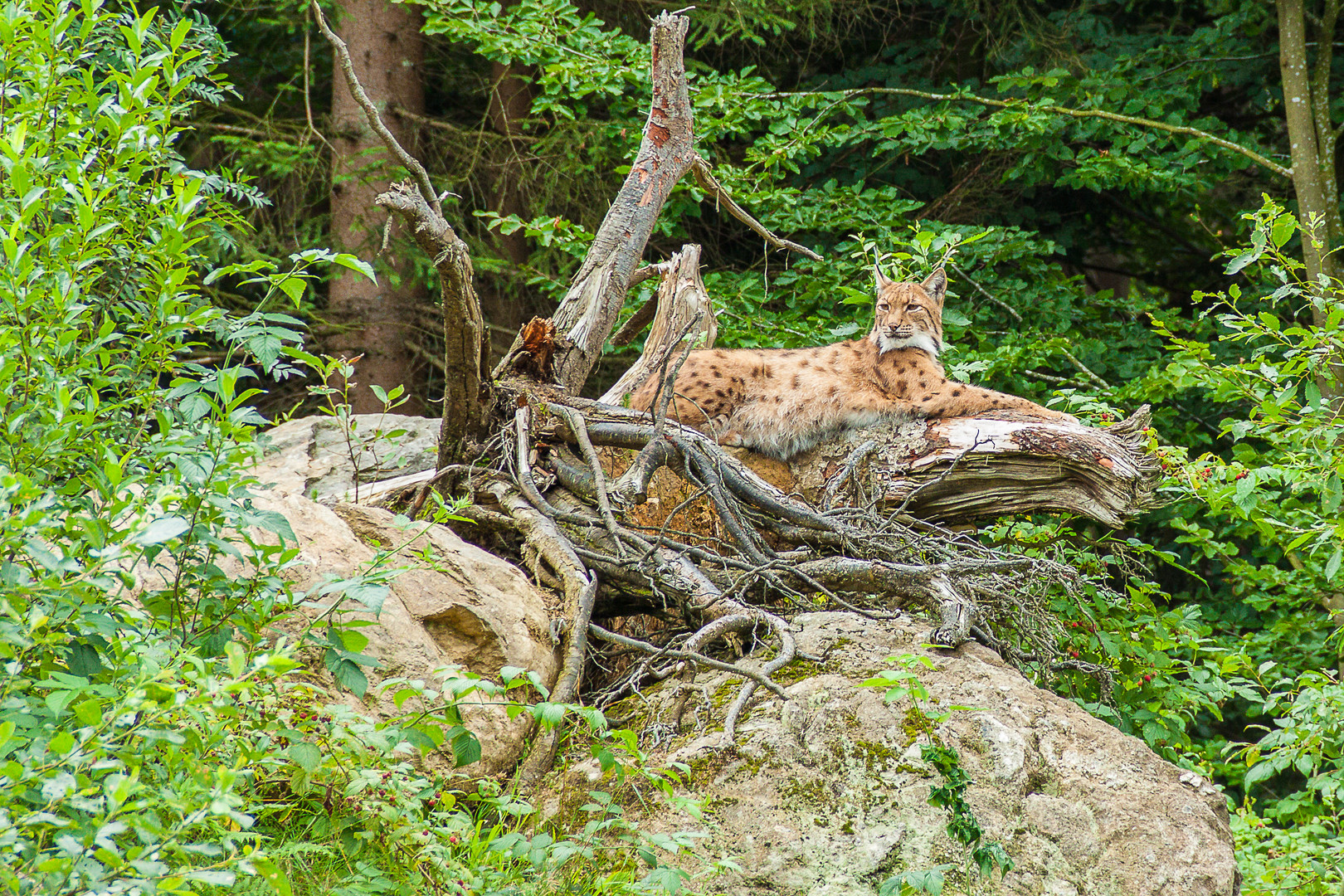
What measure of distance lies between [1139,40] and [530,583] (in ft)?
25.0

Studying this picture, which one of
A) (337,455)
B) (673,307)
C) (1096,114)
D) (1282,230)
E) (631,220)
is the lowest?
(337,455)

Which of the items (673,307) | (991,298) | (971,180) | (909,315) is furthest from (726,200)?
(971,180)

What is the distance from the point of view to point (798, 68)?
998 centimetres

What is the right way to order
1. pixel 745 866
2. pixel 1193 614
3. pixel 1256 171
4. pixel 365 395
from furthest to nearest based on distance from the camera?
pixel 1256 171, pixel 365 395, pixel 1193 614, pixel 745 866

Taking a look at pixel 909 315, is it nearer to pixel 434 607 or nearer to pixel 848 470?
pixel 848 470

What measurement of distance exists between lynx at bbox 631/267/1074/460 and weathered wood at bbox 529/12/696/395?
502mm

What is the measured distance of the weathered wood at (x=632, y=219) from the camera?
215 inches

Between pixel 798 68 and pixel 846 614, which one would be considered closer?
pixel 846 614

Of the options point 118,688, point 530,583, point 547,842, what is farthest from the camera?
point 530,583

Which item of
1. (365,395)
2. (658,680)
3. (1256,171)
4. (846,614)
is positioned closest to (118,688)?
(658,680)

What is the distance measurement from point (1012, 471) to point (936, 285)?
74.8 inches

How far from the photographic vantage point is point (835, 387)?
5.80 meters

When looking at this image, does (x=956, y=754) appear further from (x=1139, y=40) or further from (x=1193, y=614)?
(x=1139, y=40)

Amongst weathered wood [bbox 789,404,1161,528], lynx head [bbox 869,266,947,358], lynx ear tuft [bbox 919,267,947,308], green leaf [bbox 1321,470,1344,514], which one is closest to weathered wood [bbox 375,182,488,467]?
weathered wood [bbox 789,404,1161,528]
